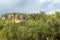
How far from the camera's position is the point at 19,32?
76.4 meters

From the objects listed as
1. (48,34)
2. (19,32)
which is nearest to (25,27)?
(19,32)

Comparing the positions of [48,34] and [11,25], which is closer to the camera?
[48,34]

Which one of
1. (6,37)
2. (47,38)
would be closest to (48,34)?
(47,38)

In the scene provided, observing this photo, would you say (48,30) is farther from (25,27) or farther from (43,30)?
(25,27)

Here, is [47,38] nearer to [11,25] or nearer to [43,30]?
[43,30]

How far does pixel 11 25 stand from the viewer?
261 feet

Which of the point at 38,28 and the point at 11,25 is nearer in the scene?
the point at 38,28

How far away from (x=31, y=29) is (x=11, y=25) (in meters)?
8.61

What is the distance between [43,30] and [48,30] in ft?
6.47

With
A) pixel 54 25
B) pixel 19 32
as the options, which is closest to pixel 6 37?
pixel 19 32

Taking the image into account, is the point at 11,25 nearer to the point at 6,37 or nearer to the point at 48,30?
the point at 6,37

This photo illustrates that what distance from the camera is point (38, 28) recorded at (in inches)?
2874

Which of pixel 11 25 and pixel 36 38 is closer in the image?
pixel 36 38

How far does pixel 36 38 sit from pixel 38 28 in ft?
9.22
